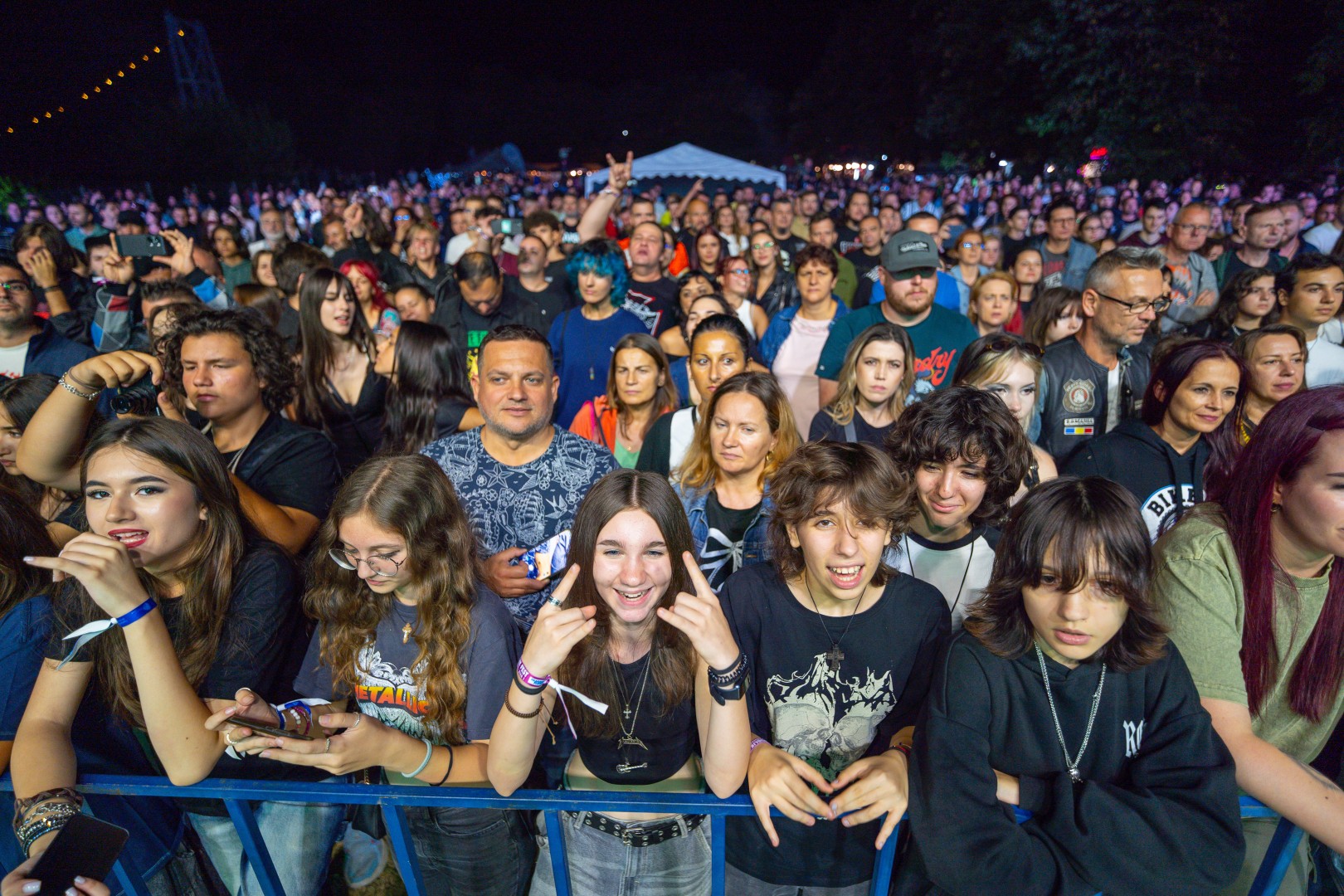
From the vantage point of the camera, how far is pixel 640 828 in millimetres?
1998

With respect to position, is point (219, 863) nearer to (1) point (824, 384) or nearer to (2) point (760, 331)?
(1) point (824, 384)

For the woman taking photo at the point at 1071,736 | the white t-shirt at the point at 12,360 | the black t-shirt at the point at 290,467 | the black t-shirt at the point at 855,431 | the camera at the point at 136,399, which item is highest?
the white t-shirt at the point at 12,360

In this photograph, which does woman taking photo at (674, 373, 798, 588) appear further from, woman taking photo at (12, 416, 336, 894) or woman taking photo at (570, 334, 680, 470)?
woman taking photo at (12, 416, 336, 894)

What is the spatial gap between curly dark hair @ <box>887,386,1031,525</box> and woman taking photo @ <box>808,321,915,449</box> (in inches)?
33.0

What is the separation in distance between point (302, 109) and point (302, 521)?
4489 cm

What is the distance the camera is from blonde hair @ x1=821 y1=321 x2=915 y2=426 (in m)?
3.54

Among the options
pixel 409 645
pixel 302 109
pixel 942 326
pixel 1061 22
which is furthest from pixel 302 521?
pixel 302 109

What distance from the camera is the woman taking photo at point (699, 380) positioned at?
3.36 meters

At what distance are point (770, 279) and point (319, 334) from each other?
4.45 metres

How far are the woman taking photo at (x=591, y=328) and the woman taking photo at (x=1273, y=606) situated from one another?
3.64 m

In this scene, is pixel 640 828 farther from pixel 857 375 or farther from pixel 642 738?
pixel 857 375

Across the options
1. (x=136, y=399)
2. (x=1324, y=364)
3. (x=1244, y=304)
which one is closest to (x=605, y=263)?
(x=136, y=399)

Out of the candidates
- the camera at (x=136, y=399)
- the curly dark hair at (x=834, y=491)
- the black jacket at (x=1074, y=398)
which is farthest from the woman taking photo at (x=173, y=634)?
the black jacket at (x=1074, y=398)

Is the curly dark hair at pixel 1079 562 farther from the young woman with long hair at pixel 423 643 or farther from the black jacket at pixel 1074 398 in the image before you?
the black jacket at pixel 1074 398
